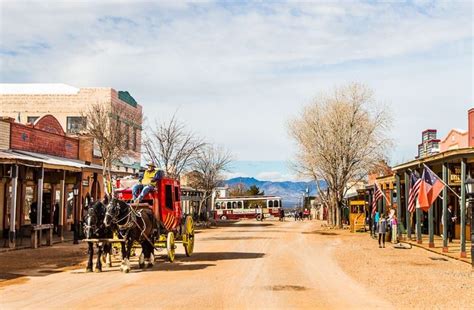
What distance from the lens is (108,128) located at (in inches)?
1766

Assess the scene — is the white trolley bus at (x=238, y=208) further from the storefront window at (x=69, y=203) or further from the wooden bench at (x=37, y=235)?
the wooden bench at (x=37, y=235)

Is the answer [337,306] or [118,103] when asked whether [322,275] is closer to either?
[337,306]

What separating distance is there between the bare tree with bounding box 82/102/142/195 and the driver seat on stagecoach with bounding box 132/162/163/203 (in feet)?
59.8

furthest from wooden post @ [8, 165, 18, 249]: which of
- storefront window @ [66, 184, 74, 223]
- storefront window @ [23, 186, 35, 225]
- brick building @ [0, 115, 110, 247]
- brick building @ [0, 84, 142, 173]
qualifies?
brick building @ [0, 84, 142, 173]

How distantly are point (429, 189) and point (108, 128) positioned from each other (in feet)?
92.8

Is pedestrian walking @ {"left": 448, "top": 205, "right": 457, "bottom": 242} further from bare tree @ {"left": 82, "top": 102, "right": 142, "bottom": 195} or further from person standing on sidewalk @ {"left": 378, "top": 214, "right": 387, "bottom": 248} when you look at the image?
bare tree @ {"left": 82, "top": 102, "right": 142, "bottom": 195}

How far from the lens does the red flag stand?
21.7 m

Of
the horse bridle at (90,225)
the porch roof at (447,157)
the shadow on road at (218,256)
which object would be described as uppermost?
the porch roof at (447,157)

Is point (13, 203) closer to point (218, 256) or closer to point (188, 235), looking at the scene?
point (188, 235)

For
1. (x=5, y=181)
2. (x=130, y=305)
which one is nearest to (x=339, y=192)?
(x=5, y=181)

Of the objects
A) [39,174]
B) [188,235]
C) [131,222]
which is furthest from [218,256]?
[39,174]

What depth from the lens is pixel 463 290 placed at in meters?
13.3

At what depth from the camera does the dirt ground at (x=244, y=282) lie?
1141cm

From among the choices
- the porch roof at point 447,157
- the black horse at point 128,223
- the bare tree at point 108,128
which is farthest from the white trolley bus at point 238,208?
the black horse at point 128,223
